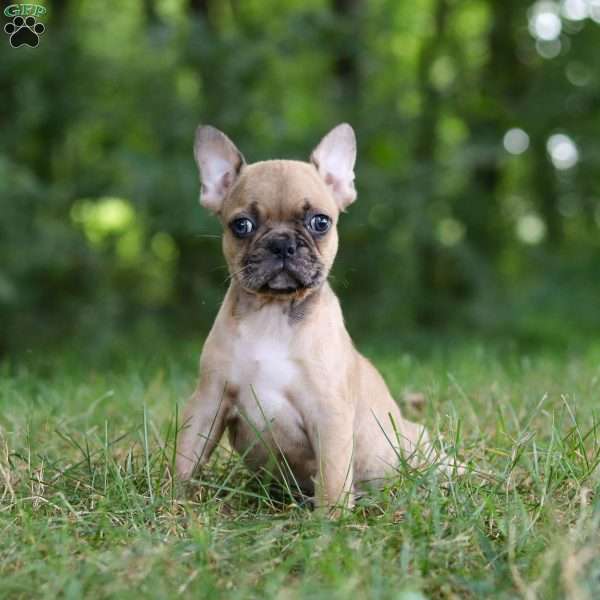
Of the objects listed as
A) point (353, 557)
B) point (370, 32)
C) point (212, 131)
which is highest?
point (370, 32)

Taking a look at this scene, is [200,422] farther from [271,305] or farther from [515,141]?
[515,141]

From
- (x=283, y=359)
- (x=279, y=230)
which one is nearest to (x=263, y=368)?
(x=283, y=359)

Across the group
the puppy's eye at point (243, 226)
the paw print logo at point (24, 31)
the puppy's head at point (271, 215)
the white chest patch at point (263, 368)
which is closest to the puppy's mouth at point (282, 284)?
the puppy's head at point (271, 215)

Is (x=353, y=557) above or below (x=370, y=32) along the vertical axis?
below

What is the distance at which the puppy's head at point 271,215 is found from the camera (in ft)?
12.6

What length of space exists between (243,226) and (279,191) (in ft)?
0.73

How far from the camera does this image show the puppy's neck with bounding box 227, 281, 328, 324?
3.92 m

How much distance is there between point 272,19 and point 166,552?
8.88 metres

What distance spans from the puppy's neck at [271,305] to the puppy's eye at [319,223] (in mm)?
291

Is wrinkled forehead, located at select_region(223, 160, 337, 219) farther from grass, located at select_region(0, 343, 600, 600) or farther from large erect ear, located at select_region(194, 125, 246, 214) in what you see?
grass, located at select_region(0, 343, 600, 600)

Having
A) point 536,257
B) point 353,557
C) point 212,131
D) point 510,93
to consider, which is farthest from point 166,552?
point 536,257

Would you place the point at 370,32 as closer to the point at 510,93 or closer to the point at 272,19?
the point at 272,19

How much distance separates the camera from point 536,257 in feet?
39.9

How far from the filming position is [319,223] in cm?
403
